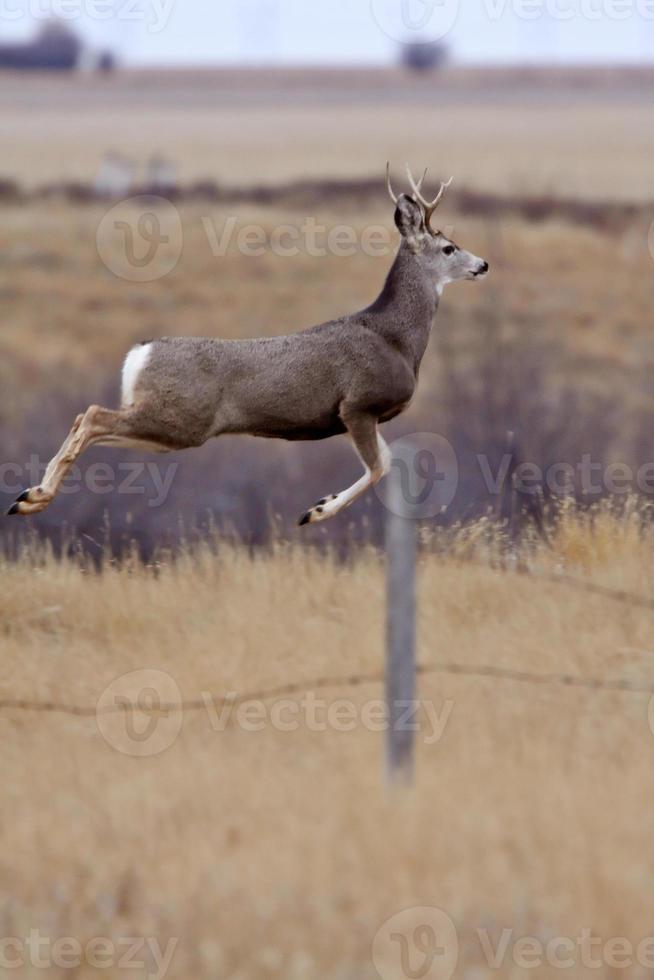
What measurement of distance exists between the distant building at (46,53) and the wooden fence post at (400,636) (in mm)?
119129

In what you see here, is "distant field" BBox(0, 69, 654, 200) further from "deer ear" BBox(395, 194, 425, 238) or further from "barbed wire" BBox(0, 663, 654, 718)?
"barbed wire" BBox(0, 663, 654, 718)

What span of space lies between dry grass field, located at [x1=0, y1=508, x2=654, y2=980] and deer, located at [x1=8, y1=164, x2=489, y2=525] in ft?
3.30

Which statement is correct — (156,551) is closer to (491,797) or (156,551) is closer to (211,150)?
(491,797)

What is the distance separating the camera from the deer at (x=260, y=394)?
8.29m

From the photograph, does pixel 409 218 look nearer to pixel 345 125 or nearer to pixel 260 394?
pixel 260 394

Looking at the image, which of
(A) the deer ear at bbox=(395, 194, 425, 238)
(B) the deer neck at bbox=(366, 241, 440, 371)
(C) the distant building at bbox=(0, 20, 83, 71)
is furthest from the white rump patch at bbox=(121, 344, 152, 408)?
(C) the distant building at bbox=(0, 20, 83, 71)

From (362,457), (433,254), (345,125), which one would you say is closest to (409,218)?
(433,254)

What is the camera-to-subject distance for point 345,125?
80688mm

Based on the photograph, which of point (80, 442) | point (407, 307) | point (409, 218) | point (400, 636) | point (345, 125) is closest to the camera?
point (400, 636)

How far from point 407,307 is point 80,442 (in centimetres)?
180

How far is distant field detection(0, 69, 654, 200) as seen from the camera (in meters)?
57.2

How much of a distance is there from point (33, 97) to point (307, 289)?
209ft

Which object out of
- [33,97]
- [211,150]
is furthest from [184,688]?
[33,97]

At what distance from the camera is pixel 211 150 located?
224 ft
